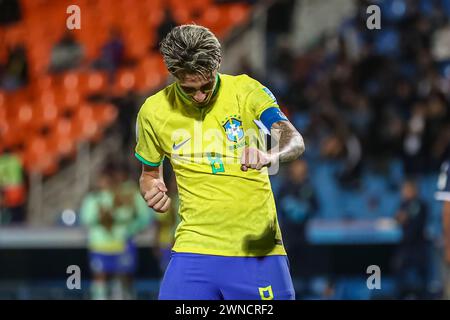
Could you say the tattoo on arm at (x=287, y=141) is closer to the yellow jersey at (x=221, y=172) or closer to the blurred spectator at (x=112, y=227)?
the yellow jersey at (x=221, y=172)

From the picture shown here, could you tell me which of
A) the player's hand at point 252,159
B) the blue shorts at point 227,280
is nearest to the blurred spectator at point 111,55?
the blue shorts at point 227,280

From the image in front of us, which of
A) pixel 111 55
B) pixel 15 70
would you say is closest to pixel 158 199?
pixel 111 55

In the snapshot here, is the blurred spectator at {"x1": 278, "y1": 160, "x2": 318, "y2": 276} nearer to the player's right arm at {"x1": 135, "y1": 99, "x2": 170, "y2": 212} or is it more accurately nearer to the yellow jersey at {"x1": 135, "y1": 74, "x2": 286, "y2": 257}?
the player's right arm at {"x1": 135, "y1": 99, "x2": 170, "y2": 212}

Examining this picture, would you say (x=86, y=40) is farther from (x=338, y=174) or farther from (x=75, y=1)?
(x=338, y=174)

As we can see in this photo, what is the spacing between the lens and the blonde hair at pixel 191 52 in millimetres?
4047

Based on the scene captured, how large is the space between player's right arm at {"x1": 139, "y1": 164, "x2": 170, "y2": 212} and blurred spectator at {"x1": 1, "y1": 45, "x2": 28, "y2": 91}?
10929mm

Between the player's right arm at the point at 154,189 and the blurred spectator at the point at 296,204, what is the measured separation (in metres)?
6.18

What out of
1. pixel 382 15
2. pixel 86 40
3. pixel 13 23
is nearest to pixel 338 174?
A: pixel 382 15

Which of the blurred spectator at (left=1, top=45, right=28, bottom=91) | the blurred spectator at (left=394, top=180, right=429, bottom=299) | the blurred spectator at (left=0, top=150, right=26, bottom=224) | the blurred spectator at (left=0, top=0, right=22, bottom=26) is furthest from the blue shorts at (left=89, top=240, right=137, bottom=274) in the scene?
the blurred spectator at (left=0, top=0, right=22, bottom=26)

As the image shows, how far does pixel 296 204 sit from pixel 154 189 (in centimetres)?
646

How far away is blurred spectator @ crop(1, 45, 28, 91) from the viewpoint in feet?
49.1

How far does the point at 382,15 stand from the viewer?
1259 cm

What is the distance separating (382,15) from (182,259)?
8.99m

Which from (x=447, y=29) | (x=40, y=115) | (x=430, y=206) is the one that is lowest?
(x=430, y=206)
